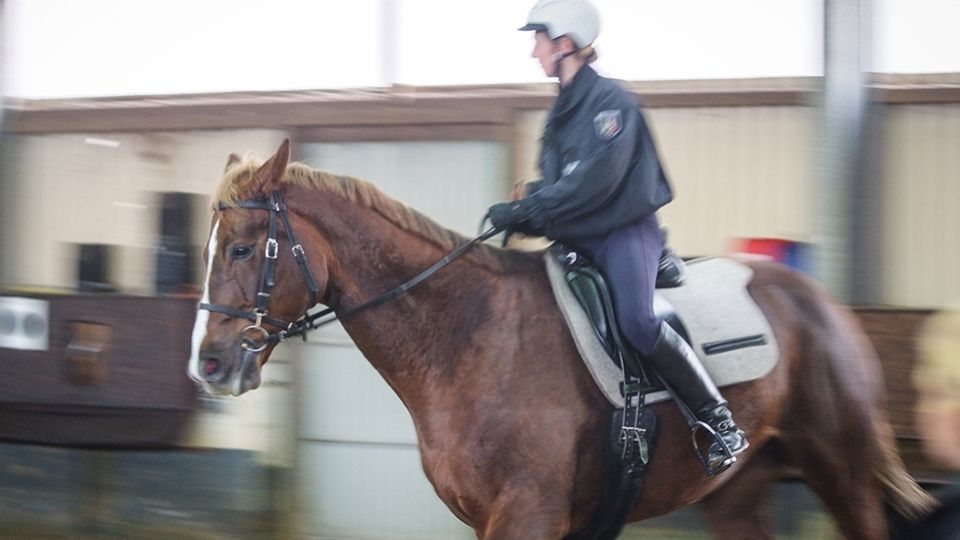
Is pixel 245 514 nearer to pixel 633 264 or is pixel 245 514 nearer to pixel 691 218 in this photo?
pixel 691 218

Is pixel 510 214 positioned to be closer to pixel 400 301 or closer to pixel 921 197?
pixel 400 301

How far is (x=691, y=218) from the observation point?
6875mm

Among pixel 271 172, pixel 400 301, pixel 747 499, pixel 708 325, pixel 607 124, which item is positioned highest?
pixel 607 124

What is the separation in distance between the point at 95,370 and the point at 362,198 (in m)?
3.25

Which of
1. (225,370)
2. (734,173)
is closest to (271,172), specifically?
(225,370)

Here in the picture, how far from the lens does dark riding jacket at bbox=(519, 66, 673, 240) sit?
4453 millimetres

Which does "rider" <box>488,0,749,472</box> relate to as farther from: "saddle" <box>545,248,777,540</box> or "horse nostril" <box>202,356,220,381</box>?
"horse nostril" <box>202,356,220,381</box>

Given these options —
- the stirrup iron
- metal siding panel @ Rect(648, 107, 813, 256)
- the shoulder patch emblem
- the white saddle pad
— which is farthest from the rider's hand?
metal siding panel @ Rect(648, 107, 813, 256)

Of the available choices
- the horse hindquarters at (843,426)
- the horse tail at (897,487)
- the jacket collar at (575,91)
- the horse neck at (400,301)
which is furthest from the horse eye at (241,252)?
the horse tail at (897,487)

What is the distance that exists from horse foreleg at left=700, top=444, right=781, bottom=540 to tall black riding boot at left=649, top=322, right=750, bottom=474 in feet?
2.30

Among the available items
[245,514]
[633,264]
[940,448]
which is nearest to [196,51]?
[245,514]

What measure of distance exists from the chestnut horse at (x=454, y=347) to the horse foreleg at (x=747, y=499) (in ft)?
1.08

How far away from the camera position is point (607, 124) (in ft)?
14.8

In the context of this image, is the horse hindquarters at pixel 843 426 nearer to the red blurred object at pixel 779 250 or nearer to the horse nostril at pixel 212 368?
the red blurred object at pixel 779 250
